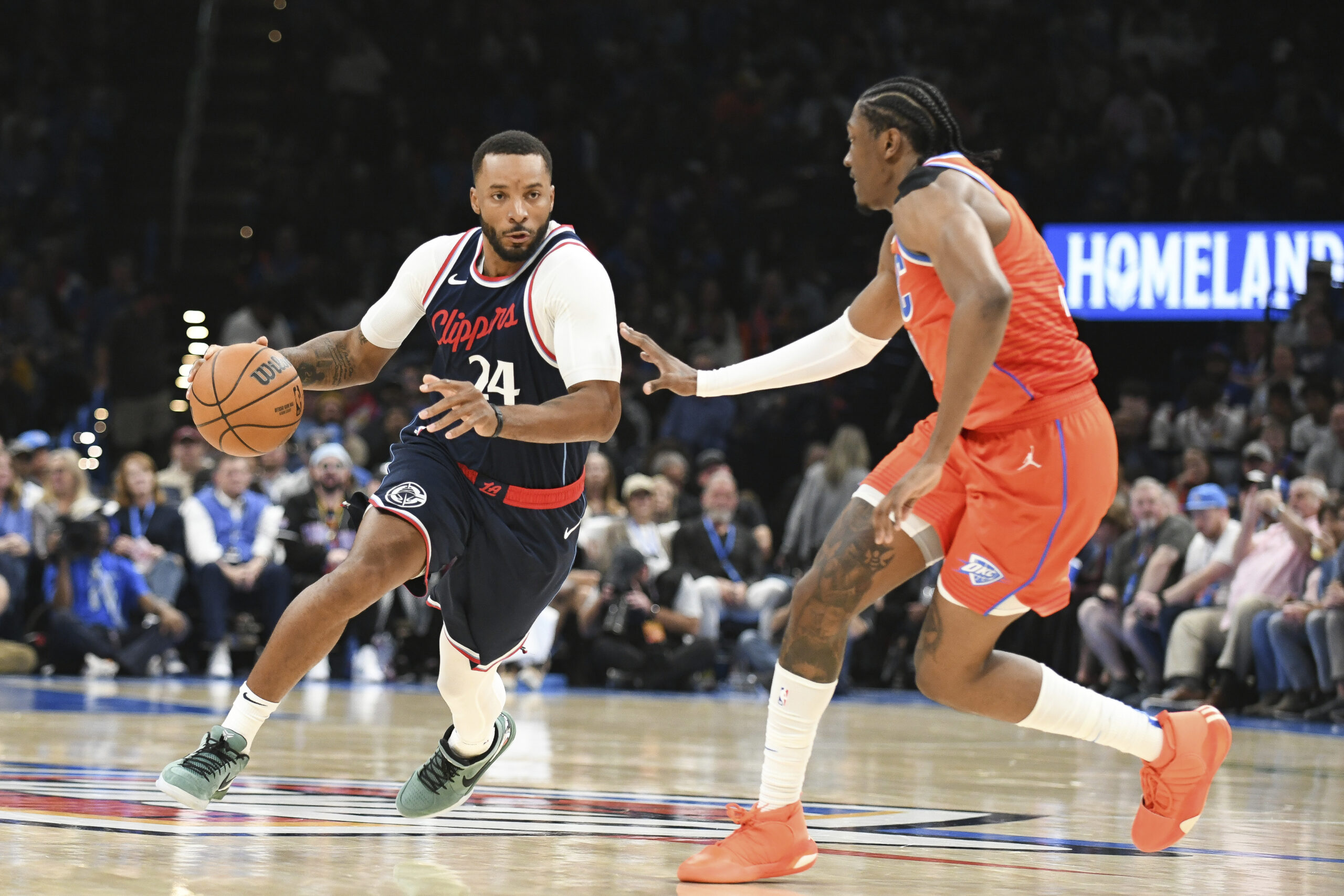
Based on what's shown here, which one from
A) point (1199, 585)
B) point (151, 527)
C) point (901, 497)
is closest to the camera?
point (901, 497)

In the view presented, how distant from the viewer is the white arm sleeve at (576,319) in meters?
4.21

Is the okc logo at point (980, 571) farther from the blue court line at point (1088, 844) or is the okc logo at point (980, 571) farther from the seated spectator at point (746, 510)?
the seated spectator at point (746, 510)

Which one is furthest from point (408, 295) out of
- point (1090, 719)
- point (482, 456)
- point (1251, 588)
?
point (1251, 588)

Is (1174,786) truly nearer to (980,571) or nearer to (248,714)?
(980,571)

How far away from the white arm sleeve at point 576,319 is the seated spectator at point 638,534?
6.99 meters

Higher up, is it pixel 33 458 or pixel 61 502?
pixel 33 458

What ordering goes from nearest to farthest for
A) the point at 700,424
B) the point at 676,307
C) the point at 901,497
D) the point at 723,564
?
the point at 901,497 → the point at 723,564 → the point at 700,424 → the point at 676,307

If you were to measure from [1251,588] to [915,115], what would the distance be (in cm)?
707

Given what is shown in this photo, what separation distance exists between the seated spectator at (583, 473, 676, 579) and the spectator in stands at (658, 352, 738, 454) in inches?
93.7

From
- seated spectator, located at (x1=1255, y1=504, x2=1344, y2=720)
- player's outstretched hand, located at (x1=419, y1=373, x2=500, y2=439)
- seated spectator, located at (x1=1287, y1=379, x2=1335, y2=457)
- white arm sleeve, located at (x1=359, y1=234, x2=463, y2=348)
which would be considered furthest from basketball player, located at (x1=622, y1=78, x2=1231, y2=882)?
seated spectator, located at (x1=1287, y1=379, x2=1335, y2=457)

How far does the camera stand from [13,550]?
1088cm

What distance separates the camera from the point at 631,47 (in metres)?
17.2

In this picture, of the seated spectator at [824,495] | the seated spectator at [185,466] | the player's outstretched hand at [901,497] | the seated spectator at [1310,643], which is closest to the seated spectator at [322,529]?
the seated spectator at [185,466]

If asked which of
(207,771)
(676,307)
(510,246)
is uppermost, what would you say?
(676,307)
